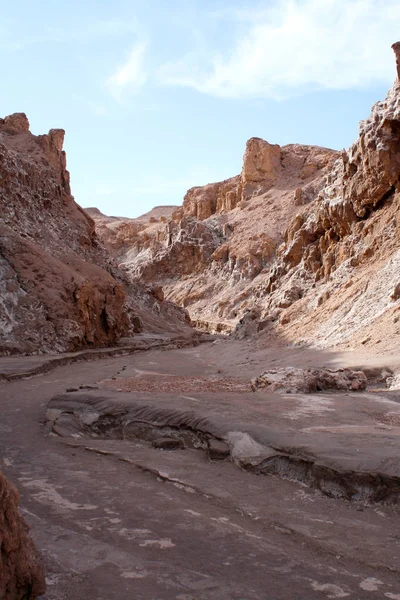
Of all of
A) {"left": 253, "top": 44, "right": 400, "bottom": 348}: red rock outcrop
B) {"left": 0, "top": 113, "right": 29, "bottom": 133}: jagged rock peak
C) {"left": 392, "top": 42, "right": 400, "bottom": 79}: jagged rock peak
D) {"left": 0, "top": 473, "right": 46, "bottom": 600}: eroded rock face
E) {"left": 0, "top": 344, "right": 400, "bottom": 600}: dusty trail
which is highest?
{"left": 0, "top": 113, "right": 29, "bottom": 133}: jagged rock peak

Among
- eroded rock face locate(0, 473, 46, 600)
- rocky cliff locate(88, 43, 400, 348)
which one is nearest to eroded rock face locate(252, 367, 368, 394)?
rocky cliff locate(88, 43, 400, 348)

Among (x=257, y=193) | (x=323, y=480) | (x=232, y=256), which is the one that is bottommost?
(x=323, y=480)

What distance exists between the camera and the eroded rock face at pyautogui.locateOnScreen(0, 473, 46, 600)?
2828 millimetres

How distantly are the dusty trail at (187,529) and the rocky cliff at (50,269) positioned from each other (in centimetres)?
1424

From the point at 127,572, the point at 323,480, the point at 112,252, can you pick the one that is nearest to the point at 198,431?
the point at 323,480

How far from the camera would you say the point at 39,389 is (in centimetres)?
1170

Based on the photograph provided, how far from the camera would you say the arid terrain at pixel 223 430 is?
340 centimetres

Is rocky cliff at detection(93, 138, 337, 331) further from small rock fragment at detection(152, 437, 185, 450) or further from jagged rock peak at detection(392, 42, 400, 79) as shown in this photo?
small rock fragment at detection(152, 437, 185, 450)

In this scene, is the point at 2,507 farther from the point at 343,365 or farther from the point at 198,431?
the point at 343,365

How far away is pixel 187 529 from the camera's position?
160 inches

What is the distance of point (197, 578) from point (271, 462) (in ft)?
7.40

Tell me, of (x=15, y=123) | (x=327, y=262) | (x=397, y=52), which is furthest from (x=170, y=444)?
(x=15, y=123)

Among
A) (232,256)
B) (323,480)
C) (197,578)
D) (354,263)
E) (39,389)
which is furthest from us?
(232,256)

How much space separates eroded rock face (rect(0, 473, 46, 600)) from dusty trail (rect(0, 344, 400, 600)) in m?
0.18
